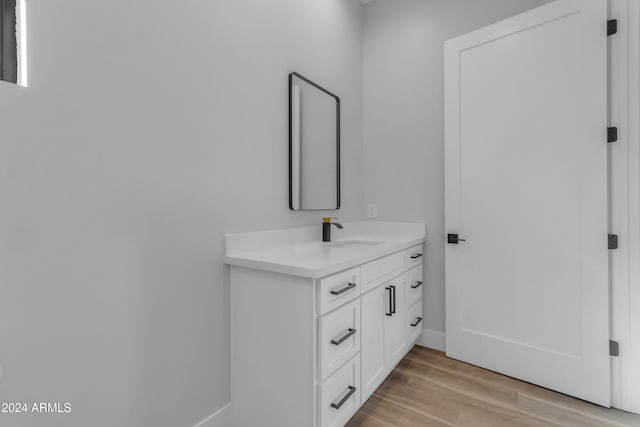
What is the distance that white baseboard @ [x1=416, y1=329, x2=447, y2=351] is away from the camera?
2.39 meters

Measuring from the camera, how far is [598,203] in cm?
171

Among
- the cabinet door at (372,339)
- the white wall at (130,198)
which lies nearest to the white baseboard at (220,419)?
the white wall at (130,198)

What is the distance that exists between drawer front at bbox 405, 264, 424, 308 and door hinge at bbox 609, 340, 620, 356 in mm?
1079

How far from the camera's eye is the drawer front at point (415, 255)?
7.30 feet

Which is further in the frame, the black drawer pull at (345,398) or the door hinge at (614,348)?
the door hinge at (614,348)

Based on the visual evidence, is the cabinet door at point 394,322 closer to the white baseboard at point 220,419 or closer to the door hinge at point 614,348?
the white baseboard at point 220,419

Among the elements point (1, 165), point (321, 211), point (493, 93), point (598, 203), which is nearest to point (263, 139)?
point (321, 211)

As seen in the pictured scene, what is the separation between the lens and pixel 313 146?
6.99 feet

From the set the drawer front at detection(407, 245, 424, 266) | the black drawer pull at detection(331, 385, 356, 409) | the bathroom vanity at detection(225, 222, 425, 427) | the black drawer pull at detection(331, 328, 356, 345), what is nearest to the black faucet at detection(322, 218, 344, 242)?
the bathroom vanity at detection(225, 222, 425, 427)

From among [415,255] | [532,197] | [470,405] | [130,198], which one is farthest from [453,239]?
[130,198]

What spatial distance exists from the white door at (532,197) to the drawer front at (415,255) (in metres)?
0.21

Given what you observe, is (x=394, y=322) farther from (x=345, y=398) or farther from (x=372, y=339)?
(x=345, y=398)

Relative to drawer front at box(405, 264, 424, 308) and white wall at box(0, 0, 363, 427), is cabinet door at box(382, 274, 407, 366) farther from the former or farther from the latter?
white wall at box(0, 0, 363, 427)

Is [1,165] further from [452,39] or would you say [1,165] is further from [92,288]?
[452,39]
